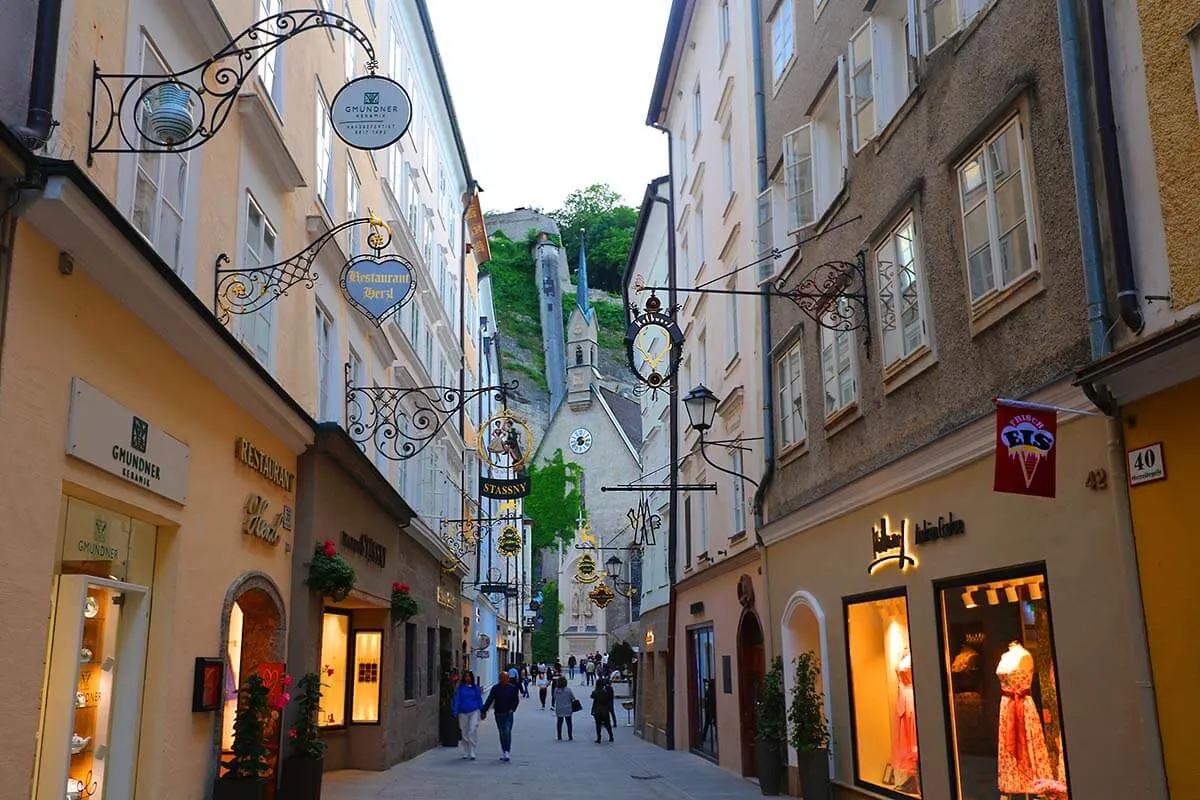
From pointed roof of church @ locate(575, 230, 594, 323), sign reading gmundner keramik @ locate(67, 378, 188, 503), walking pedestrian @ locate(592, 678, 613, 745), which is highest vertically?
pointed roof of church @ locate(575, 230, 594, 323)

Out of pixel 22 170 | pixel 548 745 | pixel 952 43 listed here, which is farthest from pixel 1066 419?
pixel 548 745

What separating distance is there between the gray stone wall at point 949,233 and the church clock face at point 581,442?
203 feet

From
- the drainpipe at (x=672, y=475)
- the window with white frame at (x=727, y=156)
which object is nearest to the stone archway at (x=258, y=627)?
the window with white frame at (x=727, y=156)

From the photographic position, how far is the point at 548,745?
2692cm

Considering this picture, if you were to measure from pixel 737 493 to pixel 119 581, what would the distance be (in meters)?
12.9

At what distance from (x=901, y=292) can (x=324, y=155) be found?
824cm

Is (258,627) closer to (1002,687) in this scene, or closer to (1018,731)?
(1002,687)

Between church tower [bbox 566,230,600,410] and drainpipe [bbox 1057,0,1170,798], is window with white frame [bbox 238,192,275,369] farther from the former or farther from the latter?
church tower [bbox 566,230,600,410]

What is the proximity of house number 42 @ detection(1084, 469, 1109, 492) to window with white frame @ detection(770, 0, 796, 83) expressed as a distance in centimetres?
1010

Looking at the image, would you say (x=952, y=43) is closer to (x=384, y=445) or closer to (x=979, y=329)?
(x=979, y=329)

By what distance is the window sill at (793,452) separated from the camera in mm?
15266

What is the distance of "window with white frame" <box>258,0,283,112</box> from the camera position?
12.3 m

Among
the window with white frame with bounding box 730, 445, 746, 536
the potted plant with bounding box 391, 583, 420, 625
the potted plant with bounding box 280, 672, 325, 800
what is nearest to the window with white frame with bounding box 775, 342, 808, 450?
the window with white frame with bounding box 730, 445, 746, 536

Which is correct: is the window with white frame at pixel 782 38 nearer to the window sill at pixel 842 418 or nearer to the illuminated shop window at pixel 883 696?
the window sill at pixel 842 418
